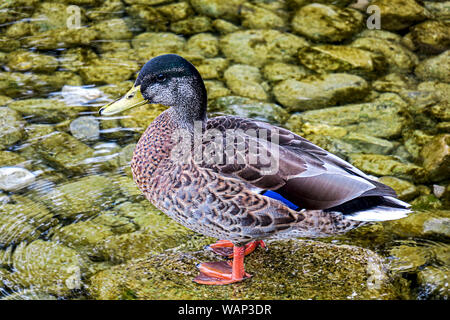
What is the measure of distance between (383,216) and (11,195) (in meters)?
2.92

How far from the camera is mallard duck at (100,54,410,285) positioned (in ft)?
10.8

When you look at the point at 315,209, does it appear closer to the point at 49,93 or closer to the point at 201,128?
the point at 201,128

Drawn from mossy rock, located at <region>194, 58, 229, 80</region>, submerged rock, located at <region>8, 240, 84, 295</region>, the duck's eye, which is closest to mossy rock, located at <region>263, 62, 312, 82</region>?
mossy rock, located at <region>194, 58, 229, 80</region>

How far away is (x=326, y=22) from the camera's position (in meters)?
6.69

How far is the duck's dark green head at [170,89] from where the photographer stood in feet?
11.5

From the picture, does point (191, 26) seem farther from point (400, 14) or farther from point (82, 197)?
point (82, 197)

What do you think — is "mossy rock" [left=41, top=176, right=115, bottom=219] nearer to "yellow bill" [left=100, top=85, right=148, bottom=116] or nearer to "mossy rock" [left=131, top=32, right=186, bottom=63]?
"yellow bill" [left=100, top=85, right=148, bottom=116]

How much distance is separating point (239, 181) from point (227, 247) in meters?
0.82

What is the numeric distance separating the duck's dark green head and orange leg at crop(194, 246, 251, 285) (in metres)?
0.99

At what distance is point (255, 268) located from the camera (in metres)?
3.70

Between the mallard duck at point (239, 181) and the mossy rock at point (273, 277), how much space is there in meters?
0.13

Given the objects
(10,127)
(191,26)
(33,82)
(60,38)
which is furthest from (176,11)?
(10,127)

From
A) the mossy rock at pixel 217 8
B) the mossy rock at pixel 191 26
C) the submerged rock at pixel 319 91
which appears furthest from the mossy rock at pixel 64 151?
the mossy rock at pixel 217 8
